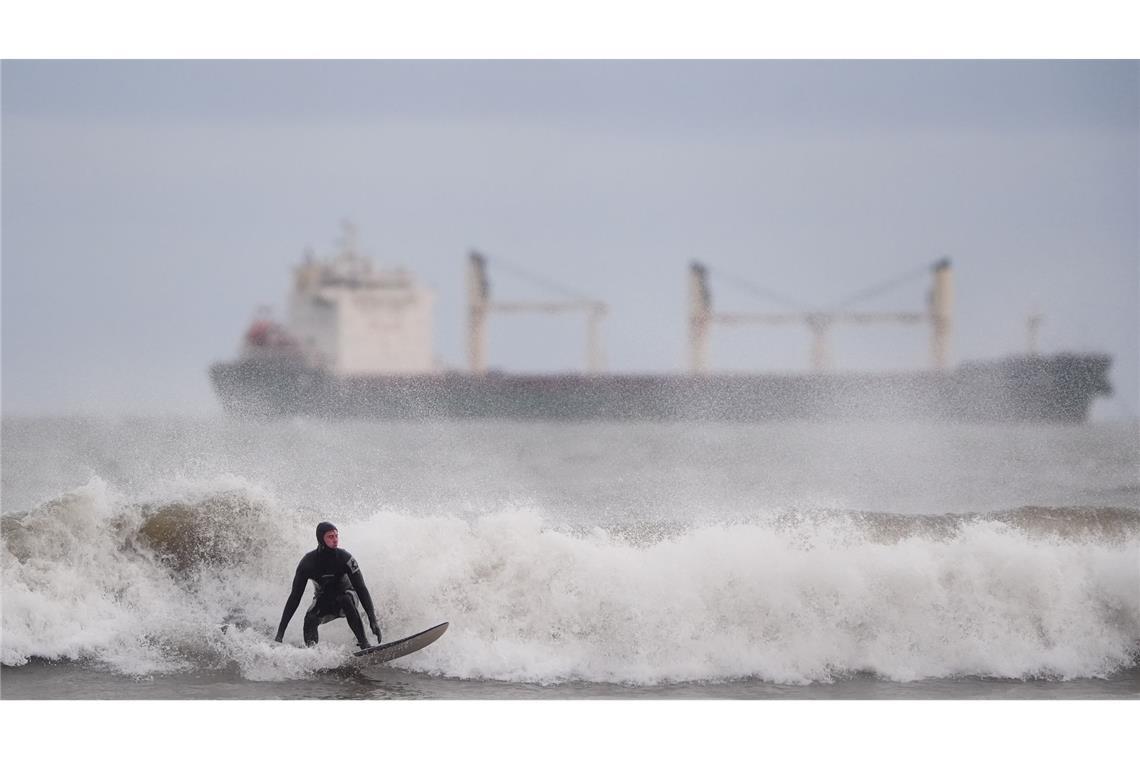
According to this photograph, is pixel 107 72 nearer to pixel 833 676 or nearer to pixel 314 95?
pixel 314 95

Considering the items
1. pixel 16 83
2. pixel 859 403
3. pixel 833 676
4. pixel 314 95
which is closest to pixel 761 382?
pixel 859 403

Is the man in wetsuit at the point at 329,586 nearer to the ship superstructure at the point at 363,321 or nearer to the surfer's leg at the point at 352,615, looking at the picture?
the surfer's leg at the point at 352,615

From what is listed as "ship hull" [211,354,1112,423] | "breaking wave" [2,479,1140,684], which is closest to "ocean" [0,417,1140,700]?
"breaking wave" [2,479,1140,684]

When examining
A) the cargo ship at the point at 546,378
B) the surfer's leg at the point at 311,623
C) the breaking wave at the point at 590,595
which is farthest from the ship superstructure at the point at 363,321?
the surfer's leg at the point at 311,623

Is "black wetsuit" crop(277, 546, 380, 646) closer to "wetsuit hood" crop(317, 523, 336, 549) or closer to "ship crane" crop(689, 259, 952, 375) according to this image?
"wetsuit hood" crop(317, 523, 336, 549)

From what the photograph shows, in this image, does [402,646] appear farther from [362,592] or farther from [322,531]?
[322,531]

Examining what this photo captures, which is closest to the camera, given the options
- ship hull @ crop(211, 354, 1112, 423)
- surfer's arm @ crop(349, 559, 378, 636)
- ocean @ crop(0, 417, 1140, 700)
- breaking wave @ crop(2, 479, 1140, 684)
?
surfer's arm @ crop(349, 559, 378, 636)

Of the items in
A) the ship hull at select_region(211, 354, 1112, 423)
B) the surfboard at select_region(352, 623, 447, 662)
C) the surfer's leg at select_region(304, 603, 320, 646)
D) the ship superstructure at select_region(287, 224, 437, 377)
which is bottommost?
the surfboard at select_region(352, 623, 447, 662)
